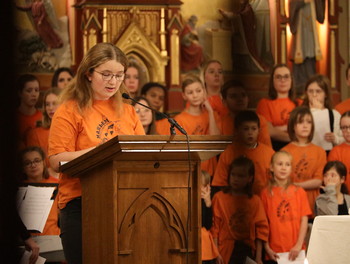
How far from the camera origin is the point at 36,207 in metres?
6.15

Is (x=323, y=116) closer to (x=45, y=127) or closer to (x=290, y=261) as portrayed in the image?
(x=290, y=261)

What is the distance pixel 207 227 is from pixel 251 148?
897mm

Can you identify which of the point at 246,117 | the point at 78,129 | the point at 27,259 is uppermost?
the point at 246,117

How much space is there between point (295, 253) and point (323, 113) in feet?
4.42

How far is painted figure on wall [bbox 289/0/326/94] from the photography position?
23.6ft

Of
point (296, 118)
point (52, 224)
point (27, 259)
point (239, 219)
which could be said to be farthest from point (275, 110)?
point (27, 259)

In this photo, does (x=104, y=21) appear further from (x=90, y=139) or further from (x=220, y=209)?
(x=90, y=139)

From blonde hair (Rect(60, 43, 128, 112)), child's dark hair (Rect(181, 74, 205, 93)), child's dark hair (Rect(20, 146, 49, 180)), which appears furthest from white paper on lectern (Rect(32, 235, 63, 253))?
blonde hair (Rect(60, 43, 128, 112))

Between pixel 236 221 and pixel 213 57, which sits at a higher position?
pixel 213 57

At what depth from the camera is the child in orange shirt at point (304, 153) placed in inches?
273

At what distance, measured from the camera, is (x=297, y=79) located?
7148mm

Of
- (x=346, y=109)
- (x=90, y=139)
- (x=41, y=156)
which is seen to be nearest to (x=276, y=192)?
(x=346, y=109)

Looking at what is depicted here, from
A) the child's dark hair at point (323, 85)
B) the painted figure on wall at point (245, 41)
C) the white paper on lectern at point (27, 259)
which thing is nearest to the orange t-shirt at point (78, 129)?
the white paper on lectern at point (27, 259)

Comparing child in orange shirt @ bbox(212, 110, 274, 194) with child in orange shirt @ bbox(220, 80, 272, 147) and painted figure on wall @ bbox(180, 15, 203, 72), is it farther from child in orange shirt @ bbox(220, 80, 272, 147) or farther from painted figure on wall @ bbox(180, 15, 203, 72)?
painted figure on wall @ bbox(180, 15, 203, 72)
